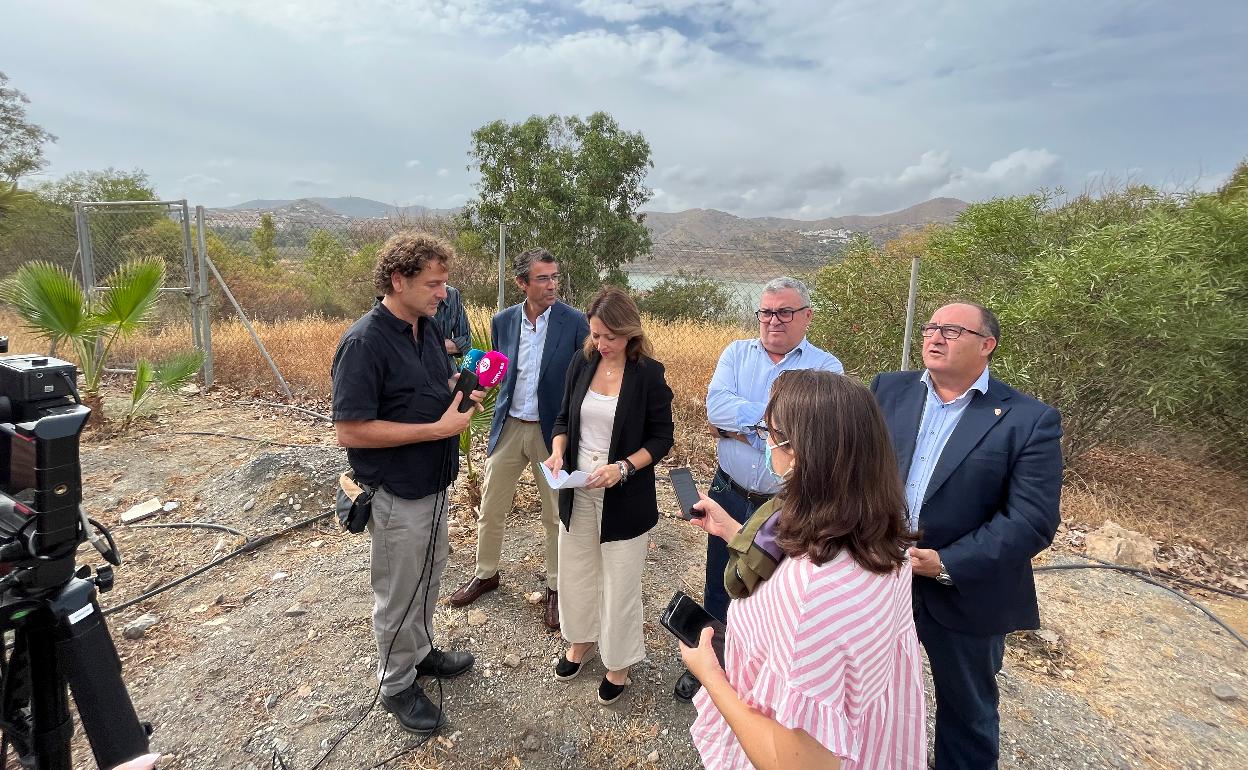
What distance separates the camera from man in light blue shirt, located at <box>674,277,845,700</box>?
2.62 m

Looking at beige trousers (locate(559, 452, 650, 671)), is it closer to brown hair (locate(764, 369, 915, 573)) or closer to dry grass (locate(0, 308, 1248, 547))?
brown hair (locate(764, 369, 915, 573))

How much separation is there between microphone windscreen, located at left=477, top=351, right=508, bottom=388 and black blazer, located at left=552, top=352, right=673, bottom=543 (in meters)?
0.38

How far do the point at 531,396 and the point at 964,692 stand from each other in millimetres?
2435

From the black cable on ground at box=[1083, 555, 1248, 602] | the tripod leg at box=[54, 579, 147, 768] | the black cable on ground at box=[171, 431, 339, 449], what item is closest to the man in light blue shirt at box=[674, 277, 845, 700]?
the tripod leg at box=[54, 579, 147, 768]

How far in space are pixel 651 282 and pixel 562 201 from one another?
184 inches

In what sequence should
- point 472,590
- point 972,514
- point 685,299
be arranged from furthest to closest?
point 685,299 < point 472,590 < point 972,514

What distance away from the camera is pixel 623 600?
259cm

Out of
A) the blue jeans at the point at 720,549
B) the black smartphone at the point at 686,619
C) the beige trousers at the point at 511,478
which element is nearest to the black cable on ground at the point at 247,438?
the beige trousers at the point at 511,478

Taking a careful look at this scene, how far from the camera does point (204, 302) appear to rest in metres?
7.14

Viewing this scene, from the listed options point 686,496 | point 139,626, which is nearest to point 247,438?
point 139,626

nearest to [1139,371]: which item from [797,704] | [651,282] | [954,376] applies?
[954,376]

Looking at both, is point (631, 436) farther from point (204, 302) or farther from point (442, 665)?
point (204, 302)

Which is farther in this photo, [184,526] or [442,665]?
[184,526]

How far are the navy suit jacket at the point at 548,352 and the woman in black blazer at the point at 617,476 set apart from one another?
1.80 ft
